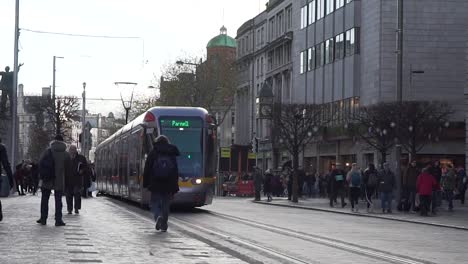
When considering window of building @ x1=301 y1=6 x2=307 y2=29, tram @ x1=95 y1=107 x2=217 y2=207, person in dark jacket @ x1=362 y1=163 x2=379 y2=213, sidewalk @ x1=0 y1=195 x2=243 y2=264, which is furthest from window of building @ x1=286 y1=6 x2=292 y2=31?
sidewalk @ x1=0 y1=195 x2=243 y2=264

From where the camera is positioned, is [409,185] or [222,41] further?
[222,41]

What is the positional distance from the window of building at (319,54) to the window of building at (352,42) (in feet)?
18.0

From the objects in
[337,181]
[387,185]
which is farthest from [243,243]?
[337,181]

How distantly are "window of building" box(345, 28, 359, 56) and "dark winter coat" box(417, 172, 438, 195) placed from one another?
101 feet

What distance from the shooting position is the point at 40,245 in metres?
13.7

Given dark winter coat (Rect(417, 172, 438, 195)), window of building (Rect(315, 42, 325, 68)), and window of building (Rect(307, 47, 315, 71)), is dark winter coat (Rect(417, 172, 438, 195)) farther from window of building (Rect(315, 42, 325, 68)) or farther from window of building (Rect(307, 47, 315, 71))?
window of building (Rect(307, 47, 315, 71))

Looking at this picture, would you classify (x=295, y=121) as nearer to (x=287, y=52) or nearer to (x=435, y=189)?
(x=435, y=189)

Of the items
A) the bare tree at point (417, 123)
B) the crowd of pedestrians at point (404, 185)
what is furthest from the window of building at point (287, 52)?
the crowd of pedestrians at point (404, 185)

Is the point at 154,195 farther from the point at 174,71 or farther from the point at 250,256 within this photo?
the point at 174,71

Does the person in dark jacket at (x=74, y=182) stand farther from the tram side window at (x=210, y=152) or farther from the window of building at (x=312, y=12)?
the window of building at (x=312, y=12)

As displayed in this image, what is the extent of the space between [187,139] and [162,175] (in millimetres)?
10547

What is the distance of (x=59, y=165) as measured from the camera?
18344 millimetres

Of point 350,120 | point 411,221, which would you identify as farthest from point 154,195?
point 350,120

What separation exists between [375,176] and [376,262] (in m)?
20.5
